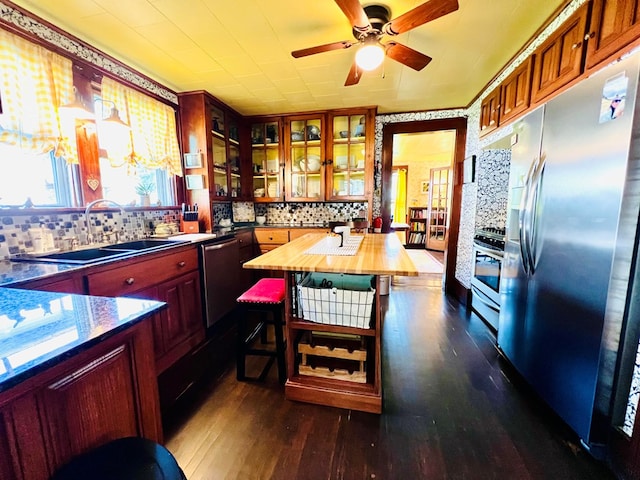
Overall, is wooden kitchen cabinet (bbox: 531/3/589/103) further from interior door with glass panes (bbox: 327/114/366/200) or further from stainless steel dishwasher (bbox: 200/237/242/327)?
stainless steel dishwasher (bbox: 200/237/242/327)

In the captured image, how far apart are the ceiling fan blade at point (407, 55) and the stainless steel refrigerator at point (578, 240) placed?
802 mm

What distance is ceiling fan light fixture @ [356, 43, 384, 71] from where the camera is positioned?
1.67 m

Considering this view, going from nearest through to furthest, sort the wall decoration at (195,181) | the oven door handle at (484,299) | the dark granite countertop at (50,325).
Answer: the dark granite countertop at (50,325) → the oven door handle at (484,299) → the wall decoration at (195,181)

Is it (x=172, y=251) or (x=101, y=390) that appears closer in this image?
(x=101, y=390)

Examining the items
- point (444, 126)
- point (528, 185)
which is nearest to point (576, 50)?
point (528, 185)

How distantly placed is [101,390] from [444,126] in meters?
4.02

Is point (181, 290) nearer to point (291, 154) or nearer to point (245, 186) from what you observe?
point (245, 186)

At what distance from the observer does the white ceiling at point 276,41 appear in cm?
163

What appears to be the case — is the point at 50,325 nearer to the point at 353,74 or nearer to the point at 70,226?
the point at 70,226

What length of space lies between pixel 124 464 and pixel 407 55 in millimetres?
2374

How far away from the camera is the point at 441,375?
191 cm

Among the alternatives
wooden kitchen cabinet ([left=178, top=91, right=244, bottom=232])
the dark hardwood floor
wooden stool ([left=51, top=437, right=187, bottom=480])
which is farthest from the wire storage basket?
wooden kitchen cabinet ([left=178, top=91, right=244, bottom=232])

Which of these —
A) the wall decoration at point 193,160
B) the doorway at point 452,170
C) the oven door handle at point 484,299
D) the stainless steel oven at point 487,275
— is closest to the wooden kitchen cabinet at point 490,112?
the doorway at point 452,170

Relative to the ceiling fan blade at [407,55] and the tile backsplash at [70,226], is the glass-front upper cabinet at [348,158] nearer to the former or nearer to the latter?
the ceiling fan blade at [407,55]
